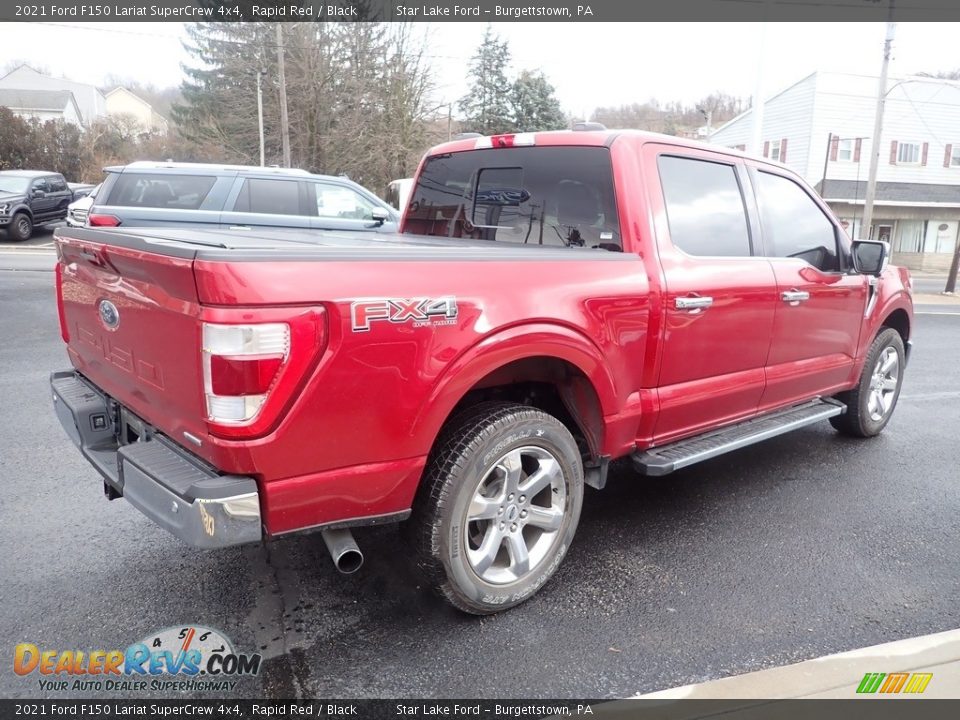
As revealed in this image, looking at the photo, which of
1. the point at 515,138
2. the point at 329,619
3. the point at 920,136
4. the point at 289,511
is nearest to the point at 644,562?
the point at 329,619

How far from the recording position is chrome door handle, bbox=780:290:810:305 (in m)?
4.01

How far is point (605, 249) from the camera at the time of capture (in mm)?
3387

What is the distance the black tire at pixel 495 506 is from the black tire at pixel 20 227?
2029 centimetres

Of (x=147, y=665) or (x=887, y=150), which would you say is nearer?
(x=147, y=665)

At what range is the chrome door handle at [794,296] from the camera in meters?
4.01

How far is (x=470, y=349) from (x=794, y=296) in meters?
2.38

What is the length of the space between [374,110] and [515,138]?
106ft

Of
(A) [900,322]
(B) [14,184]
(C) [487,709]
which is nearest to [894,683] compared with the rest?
(C) [487,709]

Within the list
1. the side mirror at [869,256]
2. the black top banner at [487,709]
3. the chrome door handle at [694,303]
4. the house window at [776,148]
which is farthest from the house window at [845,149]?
the black top banner at [487,709]

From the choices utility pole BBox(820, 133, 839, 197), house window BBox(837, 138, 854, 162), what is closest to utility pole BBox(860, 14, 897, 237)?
utility pole BBox(820, 133, 839, 197)

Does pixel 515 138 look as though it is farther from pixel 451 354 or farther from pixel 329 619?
pixel 329 619

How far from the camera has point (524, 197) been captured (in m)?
3.77

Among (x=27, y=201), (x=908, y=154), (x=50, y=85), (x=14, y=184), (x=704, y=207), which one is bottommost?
(x=27, y=201)

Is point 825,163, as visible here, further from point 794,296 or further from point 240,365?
point 240,365
